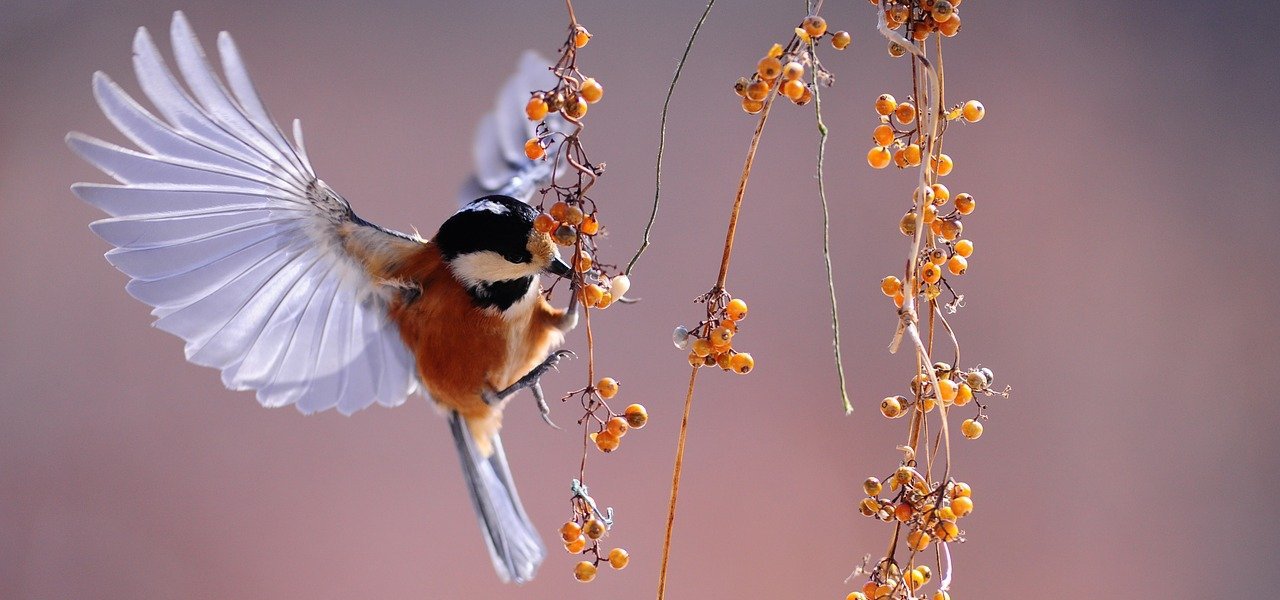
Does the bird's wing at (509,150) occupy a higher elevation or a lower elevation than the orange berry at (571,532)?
higher

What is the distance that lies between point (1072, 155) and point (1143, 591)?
866 millimetres

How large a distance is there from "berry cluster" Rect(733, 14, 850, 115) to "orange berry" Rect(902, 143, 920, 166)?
0.24 feet

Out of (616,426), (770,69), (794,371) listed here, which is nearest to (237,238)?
(616,426)

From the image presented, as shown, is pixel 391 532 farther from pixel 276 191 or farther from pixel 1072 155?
pixel 1072 155

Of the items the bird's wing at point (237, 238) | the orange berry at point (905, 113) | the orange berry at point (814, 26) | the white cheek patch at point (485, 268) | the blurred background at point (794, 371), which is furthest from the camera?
the blurred background at point (794, 371)

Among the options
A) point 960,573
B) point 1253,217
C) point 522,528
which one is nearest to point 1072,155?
point 1253,217

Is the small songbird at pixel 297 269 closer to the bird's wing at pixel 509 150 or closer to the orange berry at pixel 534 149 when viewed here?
the bird's wing at pixel 509 150

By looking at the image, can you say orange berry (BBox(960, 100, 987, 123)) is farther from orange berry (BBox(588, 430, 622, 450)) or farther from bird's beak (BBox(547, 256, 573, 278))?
bird's beak (BBox(547, 256, 573, 278))

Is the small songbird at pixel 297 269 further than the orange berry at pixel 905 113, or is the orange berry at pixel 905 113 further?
the small songbird at pixel 297 269

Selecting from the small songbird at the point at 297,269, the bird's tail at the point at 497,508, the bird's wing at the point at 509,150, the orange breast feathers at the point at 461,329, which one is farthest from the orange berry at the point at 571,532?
the bird's wing at the point at 509,150

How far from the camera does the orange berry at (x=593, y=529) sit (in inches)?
24.5

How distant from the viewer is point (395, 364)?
3.94ft

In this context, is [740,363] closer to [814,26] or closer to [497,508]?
[814,26]

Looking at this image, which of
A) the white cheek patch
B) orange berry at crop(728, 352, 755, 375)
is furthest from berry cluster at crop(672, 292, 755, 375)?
the white cheek patch
